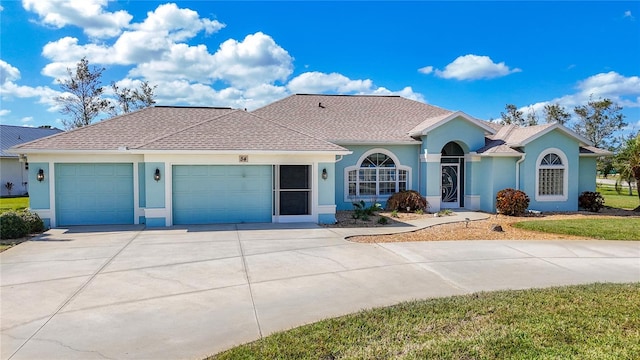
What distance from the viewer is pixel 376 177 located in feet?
65.8

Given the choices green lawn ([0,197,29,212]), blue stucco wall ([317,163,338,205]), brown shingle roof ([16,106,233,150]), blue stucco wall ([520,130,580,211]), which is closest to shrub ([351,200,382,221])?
blue stucco wall ([317,163,338,205])

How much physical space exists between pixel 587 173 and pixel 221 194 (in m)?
17.7

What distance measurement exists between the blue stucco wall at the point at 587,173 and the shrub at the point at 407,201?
8.30 m

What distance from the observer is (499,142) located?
19953mm

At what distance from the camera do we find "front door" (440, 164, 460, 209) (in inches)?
811

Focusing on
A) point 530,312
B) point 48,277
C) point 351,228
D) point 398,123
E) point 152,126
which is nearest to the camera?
point 530,312

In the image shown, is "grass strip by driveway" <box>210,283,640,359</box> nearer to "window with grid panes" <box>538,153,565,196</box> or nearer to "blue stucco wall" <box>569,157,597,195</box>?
"window with grid panes" <box>538,153,565,196</box>

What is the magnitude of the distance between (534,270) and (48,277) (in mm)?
10012

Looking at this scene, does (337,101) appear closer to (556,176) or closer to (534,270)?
(556,176)

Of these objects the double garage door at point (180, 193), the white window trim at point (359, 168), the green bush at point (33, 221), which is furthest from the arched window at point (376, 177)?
the green bush at point (33, 221)

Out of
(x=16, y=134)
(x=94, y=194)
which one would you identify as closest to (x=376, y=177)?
(x=94, y=194)

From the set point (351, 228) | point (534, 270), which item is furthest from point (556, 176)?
point (534, 270)

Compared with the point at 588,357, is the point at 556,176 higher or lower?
higher

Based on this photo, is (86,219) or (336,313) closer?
(336,313)
